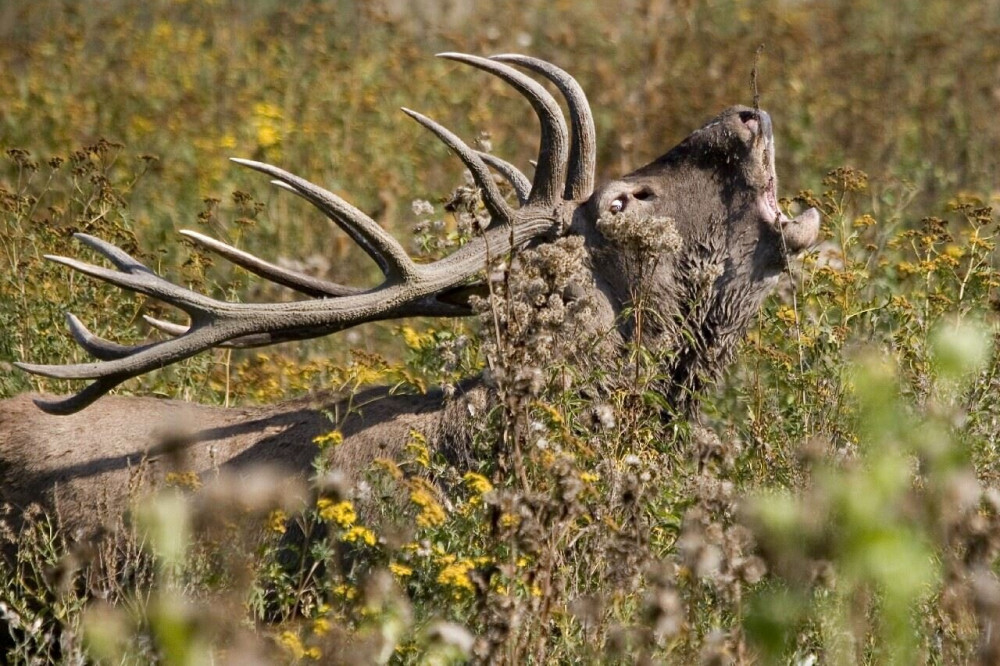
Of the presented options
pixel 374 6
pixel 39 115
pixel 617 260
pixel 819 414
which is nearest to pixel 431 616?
pixel 819 414

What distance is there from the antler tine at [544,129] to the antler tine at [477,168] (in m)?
0.19

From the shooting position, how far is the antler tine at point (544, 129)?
5472 millimetres

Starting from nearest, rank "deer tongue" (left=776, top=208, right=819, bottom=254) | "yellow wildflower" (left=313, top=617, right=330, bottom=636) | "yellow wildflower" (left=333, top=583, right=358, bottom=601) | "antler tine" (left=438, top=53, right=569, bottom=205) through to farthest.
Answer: "yellow wildflower" (left=313, top=617, right=330, bottom=636) → "yellow wildflower" (left=333, top=583, right=358, bottom=601) → "antler tine" (left=438, top=53, right=569, bottom=205) → "deer tongue" (left=776, top=208, right=819, bottom=254)

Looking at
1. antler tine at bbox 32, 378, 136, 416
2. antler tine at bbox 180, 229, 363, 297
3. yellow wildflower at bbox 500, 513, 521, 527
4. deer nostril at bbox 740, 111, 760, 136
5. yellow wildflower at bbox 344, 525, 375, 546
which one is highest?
deer nostril at bbox 740, 111, 760, 136

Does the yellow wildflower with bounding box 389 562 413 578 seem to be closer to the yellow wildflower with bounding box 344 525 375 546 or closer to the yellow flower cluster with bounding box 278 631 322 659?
the yellow wildflower with bounding box 344 525 375 546

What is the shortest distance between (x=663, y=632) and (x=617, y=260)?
275 centimetres

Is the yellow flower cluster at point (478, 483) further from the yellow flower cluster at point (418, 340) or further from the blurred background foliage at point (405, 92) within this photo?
the blurred background foliage at point (405, 92)

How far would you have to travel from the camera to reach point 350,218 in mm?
5305

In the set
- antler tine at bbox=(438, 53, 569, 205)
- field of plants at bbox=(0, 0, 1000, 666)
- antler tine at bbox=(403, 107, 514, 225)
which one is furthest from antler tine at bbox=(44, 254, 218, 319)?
antler tine at bbox=(438, 53, 569, 205)

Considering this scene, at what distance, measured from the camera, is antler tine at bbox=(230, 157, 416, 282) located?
205 inches

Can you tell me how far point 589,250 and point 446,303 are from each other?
0.59 m

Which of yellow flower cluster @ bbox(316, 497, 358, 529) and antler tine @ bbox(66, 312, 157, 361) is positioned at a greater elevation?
yellow flower cluster @ bbox(316, 497, 358, 529)

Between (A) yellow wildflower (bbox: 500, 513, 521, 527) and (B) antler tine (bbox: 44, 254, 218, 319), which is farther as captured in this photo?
(B) antler tine (bbox: 44, 254, 218, 319)

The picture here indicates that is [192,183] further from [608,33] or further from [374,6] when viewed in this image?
[608,33]
